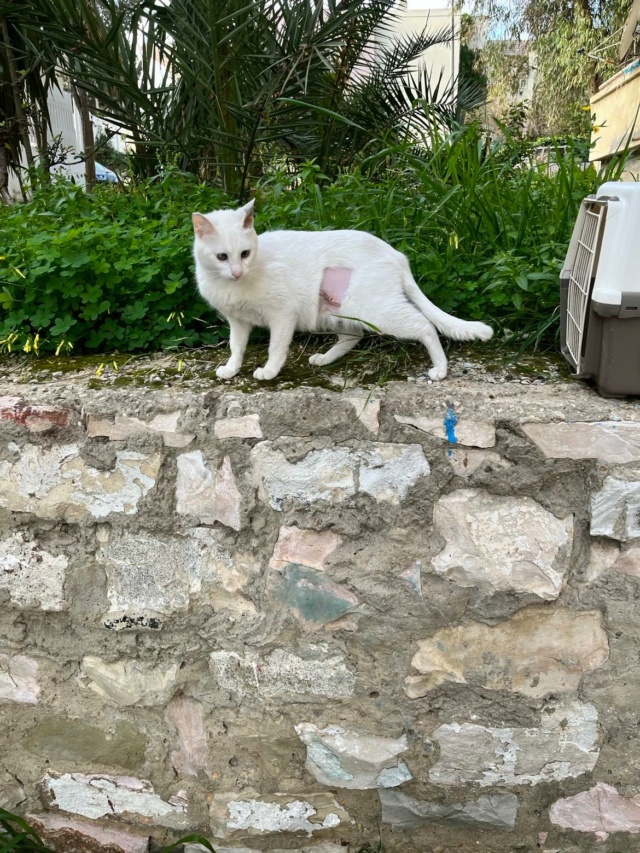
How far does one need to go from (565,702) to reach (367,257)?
1.28 m

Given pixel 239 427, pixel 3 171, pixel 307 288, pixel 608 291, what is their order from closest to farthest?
pixel 608 291 → pixel 239 427 → pixel 307 288 → pixel 3 171

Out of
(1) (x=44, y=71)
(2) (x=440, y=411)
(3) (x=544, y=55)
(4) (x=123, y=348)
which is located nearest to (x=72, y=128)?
(1) (x=44, y=71)

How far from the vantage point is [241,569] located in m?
1.71

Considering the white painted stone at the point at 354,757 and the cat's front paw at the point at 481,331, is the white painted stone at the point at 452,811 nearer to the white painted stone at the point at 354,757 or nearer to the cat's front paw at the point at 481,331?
the white painted stone at the point at 354,757

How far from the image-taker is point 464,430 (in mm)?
1536

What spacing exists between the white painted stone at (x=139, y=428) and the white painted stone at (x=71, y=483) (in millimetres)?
55

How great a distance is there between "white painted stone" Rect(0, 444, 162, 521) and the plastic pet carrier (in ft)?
3.73

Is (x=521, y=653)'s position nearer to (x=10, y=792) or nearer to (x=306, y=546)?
(x=306, y=546)

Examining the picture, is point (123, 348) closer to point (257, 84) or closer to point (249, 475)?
point (249, 475)

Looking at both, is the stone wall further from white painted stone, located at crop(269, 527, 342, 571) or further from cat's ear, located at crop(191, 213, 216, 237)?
cat's ear, located at crop(191, 213, 216, 237)

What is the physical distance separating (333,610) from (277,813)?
0.68m

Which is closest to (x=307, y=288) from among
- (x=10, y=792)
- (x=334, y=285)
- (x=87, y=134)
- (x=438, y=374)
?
(x=334, y=285)

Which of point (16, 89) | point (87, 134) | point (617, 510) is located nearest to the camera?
point (617, 510)

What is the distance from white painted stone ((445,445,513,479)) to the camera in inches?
60.8
